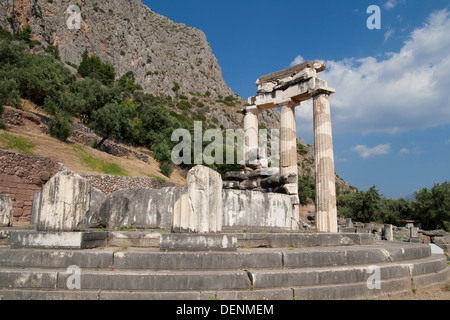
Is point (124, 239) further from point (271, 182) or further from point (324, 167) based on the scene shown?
point (324, 167)

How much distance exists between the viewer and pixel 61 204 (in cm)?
580

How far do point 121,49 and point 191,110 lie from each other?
1092 inches

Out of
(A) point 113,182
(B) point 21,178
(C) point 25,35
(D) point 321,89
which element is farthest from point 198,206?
(C) point 25,35

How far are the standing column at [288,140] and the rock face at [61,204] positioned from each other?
9771 mm

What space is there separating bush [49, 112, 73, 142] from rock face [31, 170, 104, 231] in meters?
25.9

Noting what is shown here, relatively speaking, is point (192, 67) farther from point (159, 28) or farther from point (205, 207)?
point (205, 207)

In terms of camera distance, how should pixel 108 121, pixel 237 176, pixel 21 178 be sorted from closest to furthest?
1. pixel 237 176
2. pixel 21 178
3. pixel 108 121

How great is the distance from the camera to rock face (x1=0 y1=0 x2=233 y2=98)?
225ft

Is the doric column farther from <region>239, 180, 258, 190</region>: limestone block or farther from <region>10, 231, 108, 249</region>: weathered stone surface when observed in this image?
<region>10, 231, 108, 249</region>: weathered stone surface

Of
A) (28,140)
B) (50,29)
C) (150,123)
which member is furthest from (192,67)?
(28,140)

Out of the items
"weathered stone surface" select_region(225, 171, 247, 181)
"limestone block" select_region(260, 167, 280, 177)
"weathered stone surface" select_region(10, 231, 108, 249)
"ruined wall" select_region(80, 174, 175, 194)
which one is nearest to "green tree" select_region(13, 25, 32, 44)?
"ruined wall" select_region(80, 174, 175, 194)

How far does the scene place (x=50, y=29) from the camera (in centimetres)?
7012

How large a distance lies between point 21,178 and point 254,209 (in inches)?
636

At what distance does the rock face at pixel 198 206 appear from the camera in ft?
18.9
